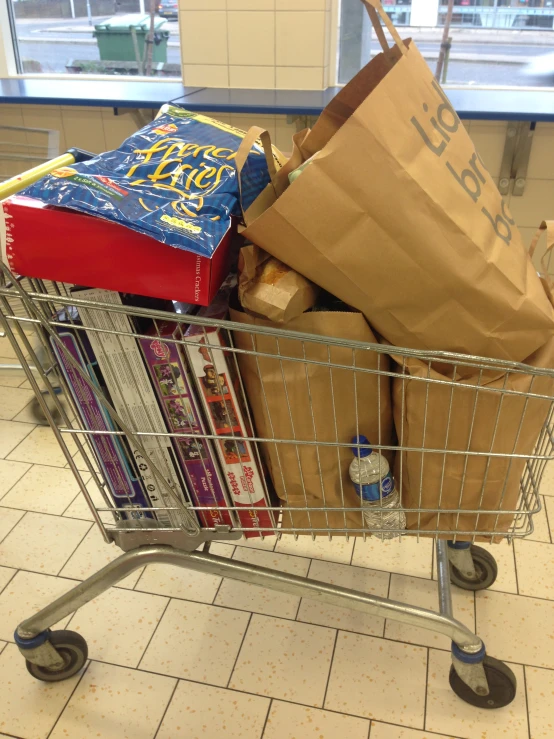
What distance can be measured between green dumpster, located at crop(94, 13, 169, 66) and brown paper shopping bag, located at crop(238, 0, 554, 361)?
2.46 meters

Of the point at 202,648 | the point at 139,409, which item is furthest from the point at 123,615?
the point at 139,409

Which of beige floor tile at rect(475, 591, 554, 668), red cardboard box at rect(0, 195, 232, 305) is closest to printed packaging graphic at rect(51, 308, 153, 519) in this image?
red cardboard box at rect(0, 195, 232, 305)

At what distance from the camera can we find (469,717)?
4.58ft

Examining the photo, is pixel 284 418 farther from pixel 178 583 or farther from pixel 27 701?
pixel 27 701

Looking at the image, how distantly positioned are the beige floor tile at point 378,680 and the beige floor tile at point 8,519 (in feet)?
3.26

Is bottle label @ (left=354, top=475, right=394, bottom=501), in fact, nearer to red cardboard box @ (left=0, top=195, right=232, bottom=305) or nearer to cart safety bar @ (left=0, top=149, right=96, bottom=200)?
red cardboard box @ (left=0, top=195, right=232, bottom=305)

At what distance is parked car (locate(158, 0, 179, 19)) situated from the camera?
3.03 metres

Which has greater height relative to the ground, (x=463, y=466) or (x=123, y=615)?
(x=463, y=466)

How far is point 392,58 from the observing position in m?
1.06

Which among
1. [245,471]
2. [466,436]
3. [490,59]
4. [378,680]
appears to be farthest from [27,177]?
[490,59]

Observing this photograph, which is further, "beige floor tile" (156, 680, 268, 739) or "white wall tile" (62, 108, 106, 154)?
"white wall tile" (62, 108, 106, 154)

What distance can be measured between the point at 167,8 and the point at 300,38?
2.53 ft

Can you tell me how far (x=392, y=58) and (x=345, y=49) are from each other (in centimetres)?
209

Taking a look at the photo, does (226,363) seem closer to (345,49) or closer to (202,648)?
(202,648)
